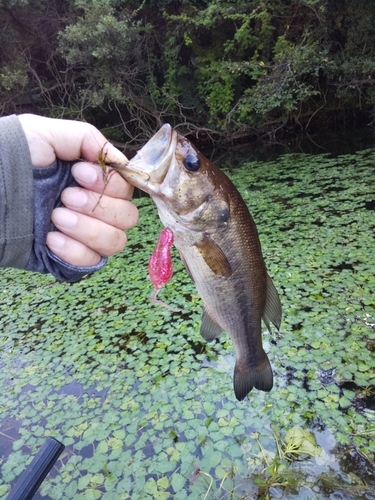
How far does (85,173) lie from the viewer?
1.41 meters

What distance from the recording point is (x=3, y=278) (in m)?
5.94

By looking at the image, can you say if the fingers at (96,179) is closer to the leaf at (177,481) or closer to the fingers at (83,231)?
the fingers at (83,231)

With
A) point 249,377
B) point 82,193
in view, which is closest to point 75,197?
point 82,193

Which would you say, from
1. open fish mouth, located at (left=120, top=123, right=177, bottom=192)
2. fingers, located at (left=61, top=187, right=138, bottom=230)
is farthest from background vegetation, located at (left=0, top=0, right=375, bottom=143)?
fingers, located at (left=61, top=187, right=138, bottom=230)

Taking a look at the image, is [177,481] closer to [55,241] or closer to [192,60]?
[55,241]

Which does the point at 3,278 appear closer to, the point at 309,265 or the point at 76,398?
the point at 76,398

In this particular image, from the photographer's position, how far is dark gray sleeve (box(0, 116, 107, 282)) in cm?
134

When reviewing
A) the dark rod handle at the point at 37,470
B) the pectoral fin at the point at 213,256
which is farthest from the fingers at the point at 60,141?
the dark rod handle at the point at 37,470

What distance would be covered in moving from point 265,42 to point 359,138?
400 centimetres

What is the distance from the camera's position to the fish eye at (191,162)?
1580mm

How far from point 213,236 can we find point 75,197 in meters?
0.56

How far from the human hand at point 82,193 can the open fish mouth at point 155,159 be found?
64mm

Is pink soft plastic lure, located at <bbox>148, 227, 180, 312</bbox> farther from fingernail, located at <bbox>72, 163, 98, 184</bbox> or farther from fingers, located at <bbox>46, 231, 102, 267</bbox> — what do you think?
fingernail, located at <bbox>72, 163, 98, 184</bbox>

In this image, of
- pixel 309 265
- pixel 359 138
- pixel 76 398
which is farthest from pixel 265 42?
pixel 76 398
